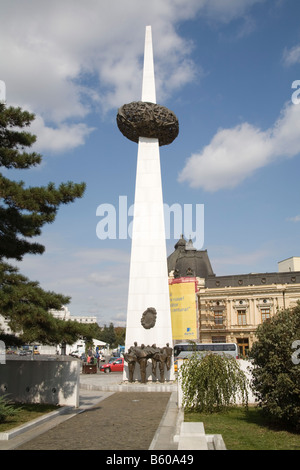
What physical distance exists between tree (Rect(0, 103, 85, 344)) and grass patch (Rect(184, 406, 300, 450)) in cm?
397

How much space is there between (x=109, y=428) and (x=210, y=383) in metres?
2.83

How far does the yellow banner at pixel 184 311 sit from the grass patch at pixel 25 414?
1088 inches

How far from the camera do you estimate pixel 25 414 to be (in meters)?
10.7

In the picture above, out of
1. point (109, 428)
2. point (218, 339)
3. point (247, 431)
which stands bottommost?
point (109, 428)

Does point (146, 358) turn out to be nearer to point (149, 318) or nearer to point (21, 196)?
point (149, 318)

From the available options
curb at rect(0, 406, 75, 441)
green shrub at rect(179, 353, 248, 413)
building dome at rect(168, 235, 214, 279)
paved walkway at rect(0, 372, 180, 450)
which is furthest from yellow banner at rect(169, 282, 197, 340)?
green shrub at rect(179, 353, 248, 413)

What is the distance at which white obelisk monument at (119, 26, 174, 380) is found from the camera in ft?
65.4

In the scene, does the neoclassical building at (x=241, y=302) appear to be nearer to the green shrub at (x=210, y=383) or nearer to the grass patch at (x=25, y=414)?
the green shrub at (x=210, y=383)

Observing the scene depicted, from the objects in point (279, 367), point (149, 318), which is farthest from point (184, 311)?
point (279, 367)

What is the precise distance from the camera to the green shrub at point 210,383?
10648 millimetres
